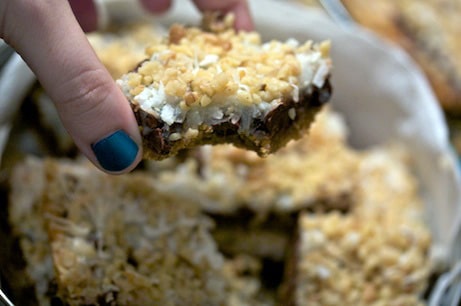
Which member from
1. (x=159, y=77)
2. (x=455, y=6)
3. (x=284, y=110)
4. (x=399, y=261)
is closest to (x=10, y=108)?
(x=159, y=77)

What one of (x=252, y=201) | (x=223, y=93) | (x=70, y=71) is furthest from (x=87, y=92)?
(x=252, y=201)

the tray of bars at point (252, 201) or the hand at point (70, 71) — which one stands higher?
the hand at point (70, 71)

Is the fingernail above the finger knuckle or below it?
below

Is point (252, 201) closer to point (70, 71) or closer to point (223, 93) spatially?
point (223, 93)

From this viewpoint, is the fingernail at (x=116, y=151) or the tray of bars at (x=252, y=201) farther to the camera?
the tray of bars at (x=252, y=201)

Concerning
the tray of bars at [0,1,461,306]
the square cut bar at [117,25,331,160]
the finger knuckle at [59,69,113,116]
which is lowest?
the tray of bars at [0,1,461,306]

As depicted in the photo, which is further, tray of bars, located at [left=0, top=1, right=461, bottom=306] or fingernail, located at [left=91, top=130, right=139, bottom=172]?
tray of bars, located at [left=0, top=1, right=461, bottom=306]

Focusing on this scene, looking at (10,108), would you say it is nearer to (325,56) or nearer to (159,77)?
(159,77)
